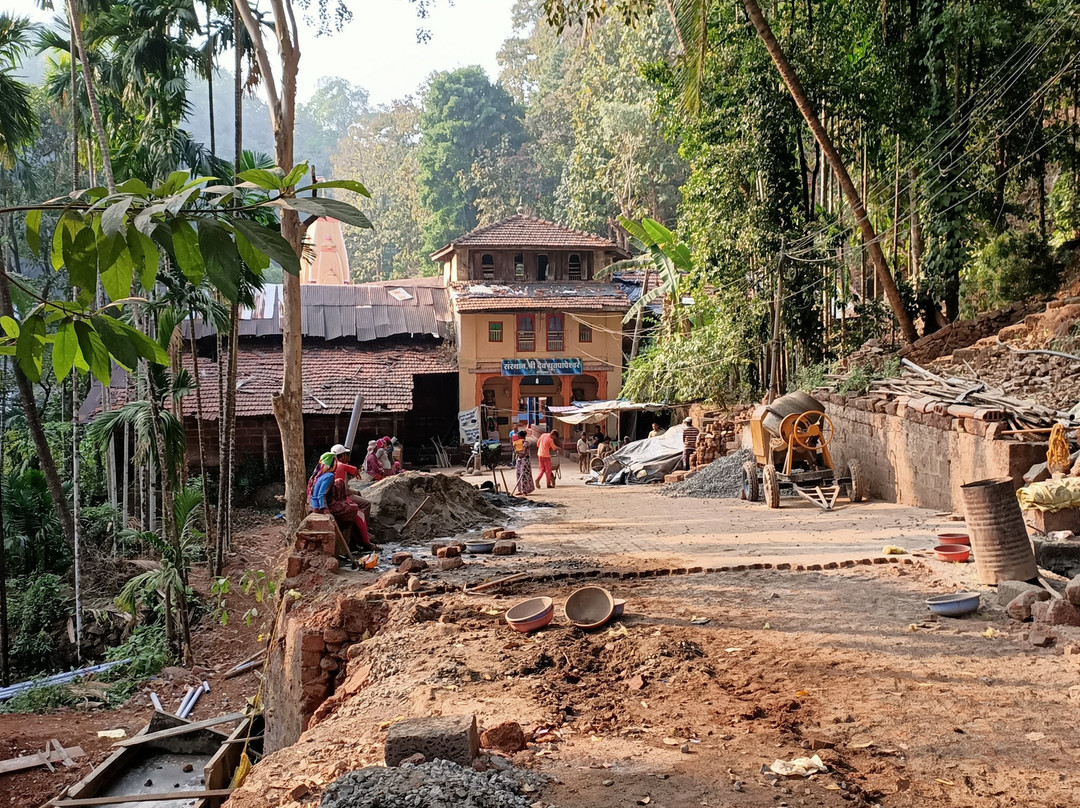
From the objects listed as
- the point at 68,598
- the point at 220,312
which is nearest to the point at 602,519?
the point at 220,312

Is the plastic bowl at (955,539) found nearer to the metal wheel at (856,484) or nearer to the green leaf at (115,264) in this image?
the metal wheel at (856,484)

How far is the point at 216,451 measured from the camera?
24.4 meters

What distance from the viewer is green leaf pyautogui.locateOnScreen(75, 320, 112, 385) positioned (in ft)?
6.79

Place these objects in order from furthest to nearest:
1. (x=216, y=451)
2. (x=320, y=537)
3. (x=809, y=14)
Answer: (x=216, y=451), (x=809, y=14), (x=320, y=537)

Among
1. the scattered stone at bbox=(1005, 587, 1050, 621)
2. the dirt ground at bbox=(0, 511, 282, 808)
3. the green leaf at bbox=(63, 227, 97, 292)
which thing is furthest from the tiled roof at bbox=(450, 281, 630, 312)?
the green leaf at bbox=(63, 227, 97, 292)

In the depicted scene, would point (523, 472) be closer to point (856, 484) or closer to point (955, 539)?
point (856, 484)

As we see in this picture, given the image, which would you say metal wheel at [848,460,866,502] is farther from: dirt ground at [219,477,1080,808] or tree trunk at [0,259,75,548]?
tree trunk at [0,259,75,548]

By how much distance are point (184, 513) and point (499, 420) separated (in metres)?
18.0

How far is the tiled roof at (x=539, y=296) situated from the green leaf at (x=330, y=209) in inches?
1034

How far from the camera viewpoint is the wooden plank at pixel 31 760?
9672 mm

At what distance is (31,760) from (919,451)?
11885mm

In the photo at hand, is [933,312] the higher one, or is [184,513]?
[933,312]

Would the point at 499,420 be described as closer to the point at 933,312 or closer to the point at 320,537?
the point at 933,312

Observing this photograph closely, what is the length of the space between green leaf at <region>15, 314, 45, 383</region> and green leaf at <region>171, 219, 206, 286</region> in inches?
20.9
